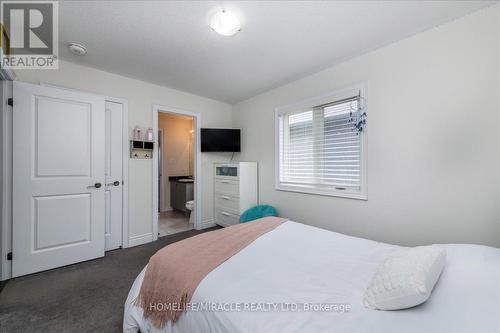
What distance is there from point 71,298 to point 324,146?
307 centimetres

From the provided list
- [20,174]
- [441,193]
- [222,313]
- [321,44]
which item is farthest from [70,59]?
[441,193]

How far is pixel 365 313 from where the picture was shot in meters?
0.82

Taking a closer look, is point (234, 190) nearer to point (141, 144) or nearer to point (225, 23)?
point (141, 144)

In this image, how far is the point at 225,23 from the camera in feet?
5.50

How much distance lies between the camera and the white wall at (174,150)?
5180mm

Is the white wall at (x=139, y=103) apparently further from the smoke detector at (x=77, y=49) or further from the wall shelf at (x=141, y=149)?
the smoke detector at (x=77, y=49)

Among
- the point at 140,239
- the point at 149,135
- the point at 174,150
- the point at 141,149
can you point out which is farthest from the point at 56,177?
the point at 174,150

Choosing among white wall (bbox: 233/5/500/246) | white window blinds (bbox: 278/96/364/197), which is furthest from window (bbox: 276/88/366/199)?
white wall (bbox: 233/5/500/246)

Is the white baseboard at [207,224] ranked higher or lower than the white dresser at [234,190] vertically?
lower

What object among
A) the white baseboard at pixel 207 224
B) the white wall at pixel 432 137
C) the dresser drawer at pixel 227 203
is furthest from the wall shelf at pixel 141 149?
the white wall at pixel 432 137

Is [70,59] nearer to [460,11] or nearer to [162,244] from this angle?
[162,244]

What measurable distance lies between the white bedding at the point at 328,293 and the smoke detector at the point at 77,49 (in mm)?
2358

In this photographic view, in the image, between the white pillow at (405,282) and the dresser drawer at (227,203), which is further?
the dresser drawer at (227,203)

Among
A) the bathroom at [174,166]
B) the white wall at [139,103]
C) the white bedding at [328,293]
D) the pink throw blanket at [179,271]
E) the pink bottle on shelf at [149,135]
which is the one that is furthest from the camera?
the bathroom at [174,166]
